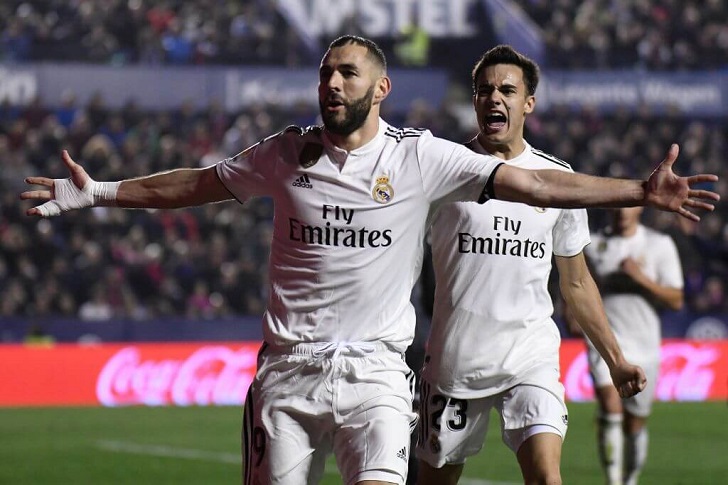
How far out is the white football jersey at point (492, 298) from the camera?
6.67 m

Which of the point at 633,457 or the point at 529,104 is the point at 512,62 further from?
the point at 633,457

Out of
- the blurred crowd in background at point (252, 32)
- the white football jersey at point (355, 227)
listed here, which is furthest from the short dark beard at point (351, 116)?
the blurred crowd in background at point (252, 32)

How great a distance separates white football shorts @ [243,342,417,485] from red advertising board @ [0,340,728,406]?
14673 millimetres

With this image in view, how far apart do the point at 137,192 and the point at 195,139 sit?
21.5m

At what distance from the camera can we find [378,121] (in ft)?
19.0

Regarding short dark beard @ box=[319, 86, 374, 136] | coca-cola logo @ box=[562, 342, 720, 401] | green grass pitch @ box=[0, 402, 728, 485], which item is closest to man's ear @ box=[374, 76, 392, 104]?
short dark beard @ box=[319, 86, 374, 136]

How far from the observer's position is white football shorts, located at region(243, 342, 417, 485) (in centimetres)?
547

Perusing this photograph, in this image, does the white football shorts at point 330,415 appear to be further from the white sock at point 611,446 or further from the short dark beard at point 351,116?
the white sock at point 611,446

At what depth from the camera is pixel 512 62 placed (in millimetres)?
6840

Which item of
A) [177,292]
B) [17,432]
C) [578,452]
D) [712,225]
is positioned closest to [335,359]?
[578,452]

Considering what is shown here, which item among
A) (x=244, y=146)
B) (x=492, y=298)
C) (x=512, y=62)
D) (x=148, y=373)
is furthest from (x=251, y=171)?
(x=244, y=146)

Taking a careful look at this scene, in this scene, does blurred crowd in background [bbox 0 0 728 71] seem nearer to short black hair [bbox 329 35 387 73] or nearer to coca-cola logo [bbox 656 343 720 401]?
coca-cola logo [bbox 656 343 720 401]

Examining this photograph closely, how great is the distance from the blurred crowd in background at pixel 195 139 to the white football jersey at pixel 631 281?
33.8 ft

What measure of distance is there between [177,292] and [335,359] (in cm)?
1851
